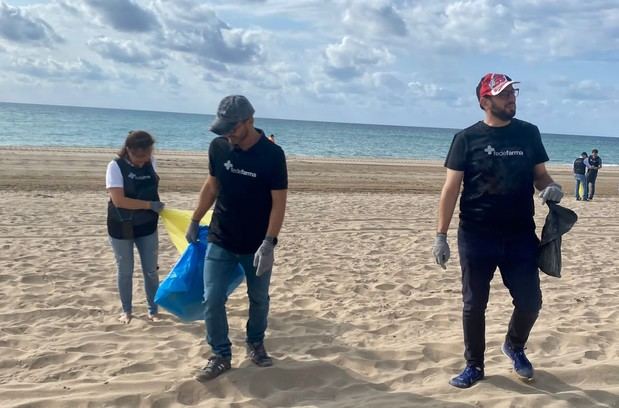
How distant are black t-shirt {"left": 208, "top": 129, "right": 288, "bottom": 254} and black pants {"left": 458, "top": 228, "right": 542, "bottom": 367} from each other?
4.43 ft

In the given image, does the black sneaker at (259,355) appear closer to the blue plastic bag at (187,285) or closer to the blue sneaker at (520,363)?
the blue plastic bag at (187,285)

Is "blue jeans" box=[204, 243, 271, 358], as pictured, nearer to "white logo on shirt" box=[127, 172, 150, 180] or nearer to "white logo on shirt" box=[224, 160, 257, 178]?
"white logo on shirt" box=[224, 160, 257, 178]

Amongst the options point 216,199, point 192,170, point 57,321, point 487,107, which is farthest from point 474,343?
point 192,170

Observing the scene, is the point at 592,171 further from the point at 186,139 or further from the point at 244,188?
the point at 186,139

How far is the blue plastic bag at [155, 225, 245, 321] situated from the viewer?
4867 millimetres

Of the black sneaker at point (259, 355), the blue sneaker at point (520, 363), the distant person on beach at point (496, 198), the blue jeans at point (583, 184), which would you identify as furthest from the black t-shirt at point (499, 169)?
the blue jeans at point (583, 184)

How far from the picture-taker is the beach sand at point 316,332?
4.10m

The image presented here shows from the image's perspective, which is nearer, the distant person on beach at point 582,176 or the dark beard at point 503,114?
the dark beard at point 503,114

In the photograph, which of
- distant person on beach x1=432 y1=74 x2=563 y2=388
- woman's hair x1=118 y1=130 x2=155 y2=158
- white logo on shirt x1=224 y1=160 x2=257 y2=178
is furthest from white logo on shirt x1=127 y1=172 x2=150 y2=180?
distant person on beach x1=432 y1=74 x2=563 y2=388

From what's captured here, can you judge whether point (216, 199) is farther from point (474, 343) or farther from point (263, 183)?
point (474, 343)

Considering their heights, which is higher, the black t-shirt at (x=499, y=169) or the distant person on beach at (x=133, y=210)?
the black t-shirt at (x=499, y=169)

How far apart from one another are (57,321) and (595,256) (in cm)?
721

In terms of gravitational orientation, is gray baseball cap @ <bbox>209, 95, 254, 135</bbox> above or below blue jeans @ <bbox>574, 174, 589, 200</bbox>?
above

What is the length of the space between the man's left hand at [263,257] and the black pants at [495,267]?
4.25 feet
